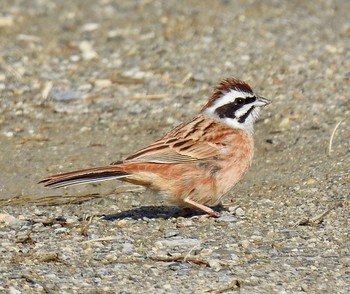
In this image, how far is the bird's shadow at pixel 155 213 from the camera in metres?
7.04

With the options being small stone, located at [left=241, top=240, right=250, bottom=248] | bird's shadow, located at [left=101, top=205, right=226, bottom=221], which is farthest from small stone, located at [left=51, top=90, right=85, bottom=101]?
small stone, located at [left=241, top=240, right=250, bottom=248]

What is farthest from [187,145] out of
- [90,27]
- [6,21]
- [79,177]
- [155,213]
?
[6,21]

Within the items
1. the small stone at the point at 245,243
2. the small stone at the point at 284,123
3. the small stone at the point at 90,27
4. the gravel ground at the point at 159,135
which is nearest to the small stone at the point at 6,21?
the gravel ground at the point at 159,135

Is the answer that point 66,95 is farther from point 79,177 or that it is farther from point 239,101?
point 79,177

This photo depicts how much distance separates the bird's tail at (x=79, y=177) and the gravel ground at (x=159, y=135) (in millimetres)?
344

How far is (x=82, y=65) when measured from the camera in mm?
10898

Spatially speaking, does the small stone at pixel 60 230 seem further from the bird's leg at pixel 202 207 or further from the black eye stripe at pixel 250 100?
the black eye stripe at pixel 250 100

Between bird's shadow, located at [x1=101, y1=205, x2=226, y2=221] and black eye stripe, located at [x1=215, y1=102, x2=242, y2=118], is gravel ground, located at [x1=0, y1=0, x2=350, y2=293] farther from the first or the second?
black eye stripe, located at [x1=215, y1=102, x2=242, y2=118]

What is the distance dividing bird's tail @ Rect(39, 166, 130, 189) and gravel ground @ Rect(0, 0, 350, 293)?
34 cm

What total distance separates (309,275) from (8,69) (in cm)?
583

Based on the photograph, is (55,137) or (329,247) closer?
(329,247)

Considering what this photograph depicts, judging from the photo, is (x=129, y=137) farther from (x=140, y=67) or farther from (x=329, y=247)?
(x=329, y=247)

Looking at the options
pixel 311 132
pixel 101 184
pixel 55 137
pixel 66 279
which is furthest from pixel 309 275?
pixel 55 137

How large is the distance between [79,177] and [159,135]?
252cm
